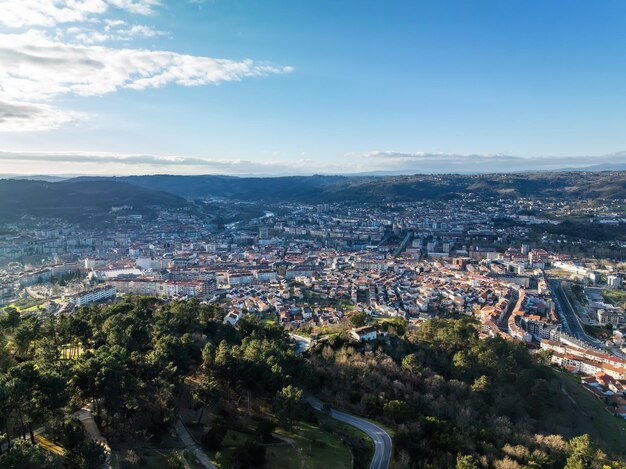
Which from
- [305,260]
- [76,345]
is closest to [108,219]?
[305,260]

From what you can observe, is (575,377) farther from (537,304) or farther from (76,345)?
(76,345)

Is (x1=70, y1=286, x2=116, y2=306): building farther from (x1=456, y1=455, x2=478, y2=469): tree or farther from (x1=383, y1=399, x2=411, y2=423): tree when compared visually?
(x1=456, y1=455, x2=478, y2=469): tree

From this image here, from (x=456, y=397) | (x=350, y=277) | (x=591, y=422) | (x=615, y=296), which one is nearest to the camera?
(x=456, y=397)

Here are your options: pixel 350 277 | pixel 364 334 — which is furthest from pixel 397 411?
pixel 350 277

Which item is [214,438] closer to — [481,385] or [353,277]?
[481,385]

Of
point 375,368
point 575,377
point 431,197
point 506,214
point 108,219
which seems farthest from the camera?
point 431,197

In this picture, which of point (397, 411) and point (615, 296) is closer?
point (397, 411)

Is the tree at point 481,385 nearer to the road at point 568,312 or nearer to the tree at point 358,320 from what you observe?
the tree at point 358,320
